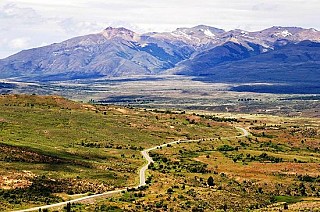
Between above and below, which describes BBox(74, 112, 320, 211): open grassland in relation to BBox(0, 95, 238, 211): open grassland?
below

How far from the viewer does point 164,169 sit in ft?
449

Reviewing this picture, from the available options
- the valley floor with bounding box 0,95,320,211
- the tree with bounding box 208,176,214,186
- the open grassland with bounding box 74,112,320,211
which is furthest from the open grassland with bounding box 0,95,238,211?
the tree with bounding box 208,176,214,186

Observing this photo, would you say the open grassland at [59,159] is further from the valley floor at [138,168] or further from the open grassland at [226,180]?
the open grassland at [226,180]

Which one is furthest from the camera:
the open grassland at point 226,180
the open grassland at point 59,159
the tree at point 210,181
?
the tree at point 210,181

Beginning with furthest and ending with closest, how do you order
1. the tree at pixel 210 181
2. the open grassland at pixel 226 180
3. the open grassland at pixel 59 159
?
the tree at pixel 210 181
the open grassland at pixel 59 159
the open grassland at pixel 226 180

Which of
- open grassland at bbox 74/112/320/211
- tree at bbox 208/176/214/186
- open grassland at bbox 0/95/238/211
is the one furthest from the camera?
tree at bbox 208/176/214/186

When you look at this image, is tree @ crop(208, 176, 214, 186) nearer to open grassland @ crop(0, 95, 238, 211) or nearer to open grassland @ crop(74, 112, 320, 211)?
open grassland @ crop(74, 112, 320, 211)

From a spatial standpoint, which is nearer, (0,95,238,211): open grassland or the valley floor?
the valley floor

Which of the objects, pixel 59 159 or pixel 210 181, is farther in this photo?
pixel 59 159

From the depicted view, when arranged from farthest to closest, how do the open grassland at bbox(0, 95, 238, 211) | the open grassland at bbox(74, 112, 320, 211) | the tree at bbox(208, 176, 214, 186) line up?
the tree at bbox(208, 176, 214, 186) < the open grassland at bbox(0, 95, 238, 211) < the open grassland at bbox(74, 112, 320, 211)

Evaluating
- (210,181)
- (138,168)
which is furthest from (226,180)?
(138,168)

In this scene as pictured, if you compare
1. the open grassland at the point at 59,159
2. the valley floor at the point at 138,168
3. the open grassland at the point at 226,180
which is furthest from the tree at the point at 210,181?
the open grassland at the point at 59,159

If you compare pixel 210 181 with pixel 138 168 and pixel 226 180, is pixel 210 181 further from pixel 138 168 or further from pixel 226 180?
pixel 138 168

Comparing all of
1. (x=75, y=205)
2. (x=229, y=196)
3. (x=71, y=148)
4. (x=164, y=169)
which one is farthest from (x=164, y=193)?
(x=71, y=148)
